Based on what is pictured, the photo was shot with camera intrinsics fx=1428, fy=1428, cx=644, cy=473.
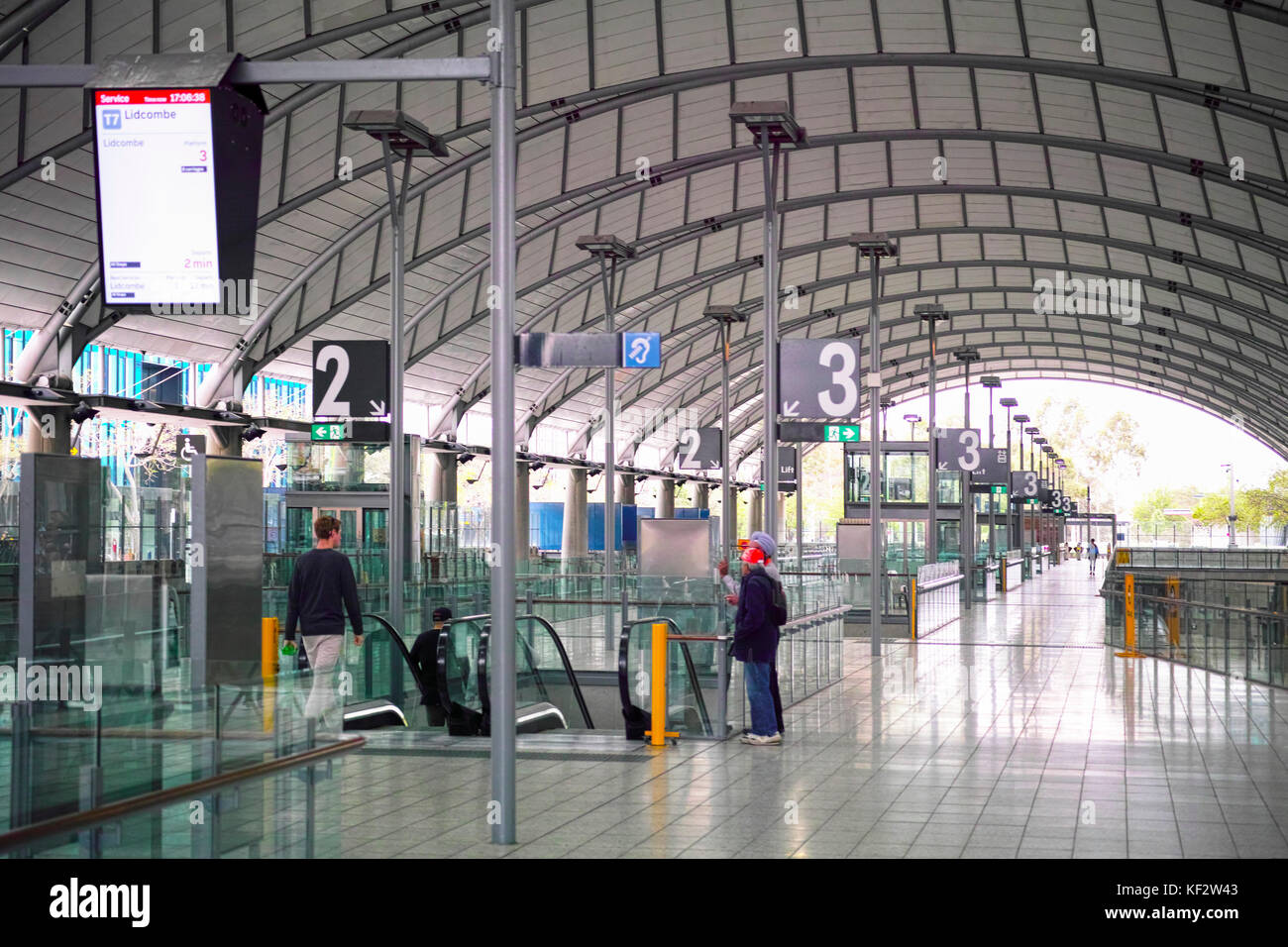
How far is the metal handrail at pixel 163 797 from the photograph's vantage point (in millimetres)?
5078

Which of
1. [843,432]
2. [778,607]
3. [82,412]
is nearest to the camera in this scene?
[778,607]

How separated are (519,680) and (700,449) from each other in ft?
82.1

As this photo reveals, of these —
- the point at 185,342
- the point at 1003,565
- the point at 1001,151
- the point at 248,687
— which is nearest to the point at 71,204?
the point at 185,342

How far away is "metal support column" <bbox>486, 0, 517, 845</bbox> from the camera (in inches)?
333

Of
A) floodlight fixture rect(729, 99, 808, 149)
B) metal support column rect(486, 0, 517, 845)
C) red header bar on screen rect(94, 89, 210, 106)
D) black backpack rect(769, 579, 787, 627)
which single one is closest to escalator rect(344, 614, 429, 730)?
black backpack rect(769, 579, 787, 627)

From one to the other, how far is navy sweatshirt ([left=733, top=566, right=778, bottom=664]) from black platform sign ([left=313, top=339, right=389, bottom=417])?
8.42 m

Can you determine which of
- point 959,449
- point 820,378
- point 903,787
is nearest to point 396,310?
point 820,378

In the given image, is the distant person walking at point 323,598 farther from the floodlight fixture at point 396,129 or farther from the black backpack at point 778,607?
the floodlight fixture at point 396,129

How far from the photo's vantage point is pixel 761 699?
13000mm

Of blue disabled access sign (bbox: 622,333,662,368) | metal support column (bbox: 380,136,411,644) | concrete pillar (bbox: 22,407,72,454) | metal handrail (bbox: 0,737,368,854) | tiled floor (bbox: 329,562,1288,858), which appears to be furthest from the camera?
concrete pillar (bbox: 22,407,72,454)

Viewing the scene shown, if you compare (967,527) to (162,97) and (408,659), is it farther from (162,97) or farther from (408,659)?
(162,97)

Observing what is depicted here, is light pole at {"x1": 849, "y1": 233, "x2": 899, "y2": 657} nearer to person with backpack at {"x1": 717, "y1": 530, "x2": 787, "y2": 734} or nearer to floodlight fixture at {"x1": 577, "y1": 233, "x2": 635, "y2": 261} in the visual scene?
floodlight fixture at {"x1": 577, "y1": 233, "x2": 635, "y2": 261}
